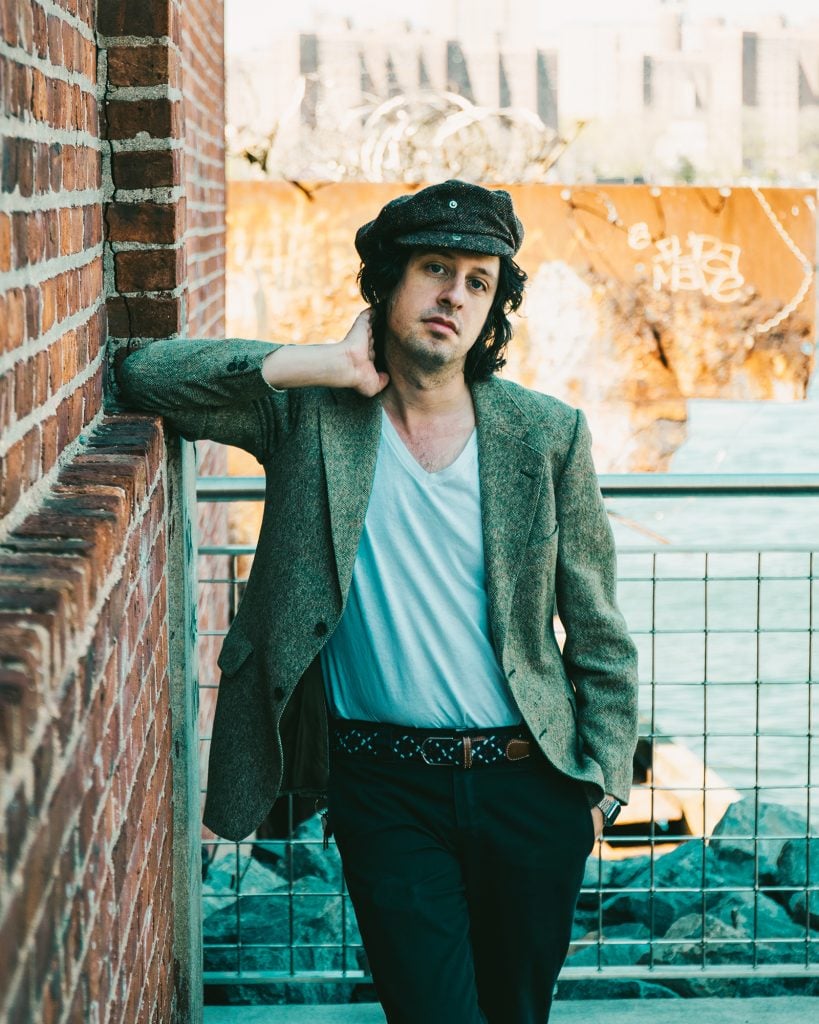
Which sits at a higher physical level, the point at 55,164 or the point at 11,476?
the point at 55,164

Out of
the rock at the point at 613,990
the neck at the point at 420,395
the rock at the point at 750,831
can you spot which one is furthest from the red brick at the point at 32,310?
the rock at the point at 750,831

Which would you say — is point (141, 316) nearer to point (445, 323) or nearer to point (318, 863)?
point (445, 323)

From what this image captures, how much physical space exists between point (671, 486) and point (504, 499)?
0.93 metres

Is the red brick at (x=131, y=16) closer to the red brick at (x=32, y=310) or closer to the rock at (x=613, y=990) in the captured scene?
the red brick at (x=32, y=310)

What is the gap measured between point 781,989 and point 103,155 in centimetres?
289

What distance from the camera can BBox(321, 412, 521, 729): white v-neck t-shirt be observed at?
2729mm

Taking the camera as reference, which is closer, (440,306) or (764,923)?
(440,306)

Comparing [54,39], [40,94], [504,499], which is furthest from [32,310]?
[504,499]

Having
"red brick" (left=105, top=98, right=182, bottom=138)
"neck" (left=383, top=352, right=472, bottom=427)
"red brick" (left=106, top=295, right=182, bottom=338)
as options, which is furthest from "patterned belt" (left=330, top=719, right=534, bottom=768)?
"red brick" (left=105, top=98, right=182, bottom=138)

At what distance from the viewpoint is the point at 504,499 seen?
2783mm

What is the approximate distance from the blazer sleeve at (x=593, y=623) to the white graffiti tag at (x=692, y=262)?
7.68 meters

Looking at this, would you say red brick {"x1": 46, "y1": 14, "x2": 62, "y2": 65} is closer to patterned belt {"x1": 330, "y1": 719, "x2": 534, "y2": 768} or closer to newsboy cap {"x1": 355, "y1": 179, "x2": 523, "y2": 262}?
newsboy cap {"x1": 355, "y1": 179, "x2": 523, "y2": 262}

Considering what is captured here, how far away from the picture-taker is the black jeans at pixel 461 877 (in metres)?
2.64

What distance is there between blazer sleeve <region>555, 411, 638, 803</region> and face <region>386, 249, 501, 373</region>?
30 cm
